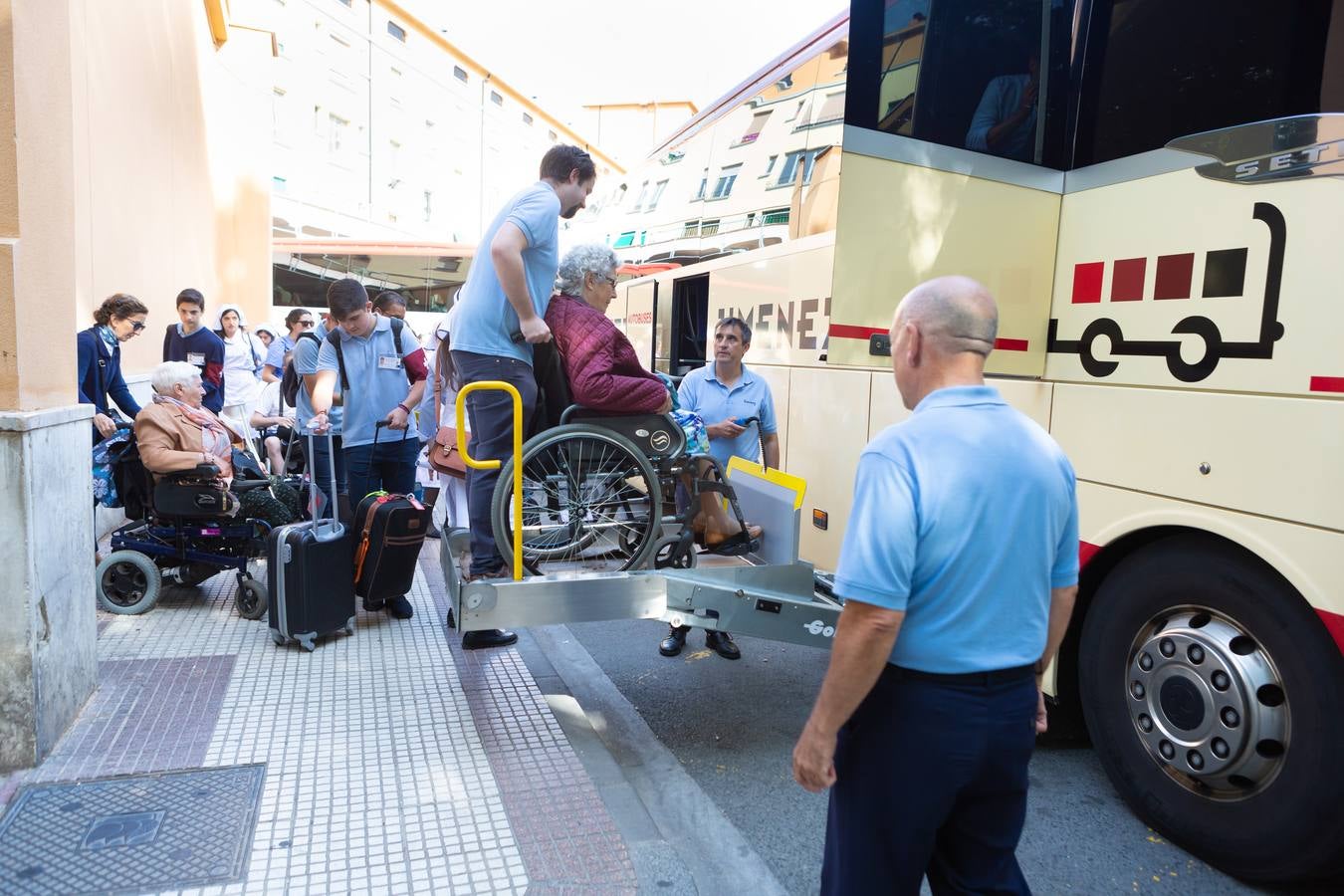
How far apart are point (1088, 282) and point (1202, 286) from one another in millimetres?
512

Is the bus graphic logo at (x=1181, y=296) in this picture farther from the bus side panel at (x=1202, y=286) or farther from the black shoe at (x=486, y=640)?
the black shoe at (x=486, y=640)

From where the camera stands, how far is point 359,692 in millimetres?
4035

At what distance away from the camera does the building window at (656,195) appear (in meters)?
7.84

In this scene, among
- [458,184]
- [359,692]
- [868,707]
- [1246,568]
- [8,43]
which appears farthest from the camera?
[458,184]

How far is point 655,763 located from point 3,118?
340 centimetres

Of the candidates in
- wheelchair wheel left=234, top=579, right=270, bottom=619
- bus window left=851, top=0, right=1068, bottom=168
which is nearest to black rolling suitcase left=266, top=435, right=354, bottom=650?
wheelchair wheel left=234, top=579, right=270, bottom=619

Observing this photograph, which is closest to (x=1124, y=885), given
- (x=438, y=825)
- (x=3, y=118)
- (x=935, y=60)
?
(x=438, y=825)

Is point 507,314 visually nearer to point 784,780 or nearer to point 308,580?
point 308,580

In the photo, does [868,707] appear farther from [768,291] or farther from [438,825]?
[768,291]

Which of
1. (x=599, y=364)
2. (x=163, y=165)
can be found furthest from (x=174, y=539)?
(x=163, y=165)

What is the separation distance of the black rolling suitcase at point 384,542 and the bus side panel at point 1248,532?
3349 millimetres

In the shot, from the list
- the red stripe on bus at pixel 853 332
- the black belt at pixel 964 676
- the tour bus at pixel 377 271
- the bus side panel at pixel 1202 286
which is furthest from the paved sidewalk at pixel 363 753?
the tour bus at pixel 377 271

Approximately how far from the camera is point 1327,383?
2557 millimetres

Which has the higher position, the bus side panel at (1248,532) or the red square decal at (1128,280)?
the red square decal at (1128,280)
